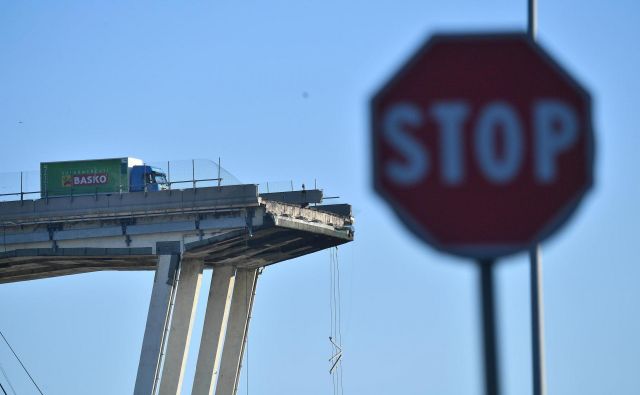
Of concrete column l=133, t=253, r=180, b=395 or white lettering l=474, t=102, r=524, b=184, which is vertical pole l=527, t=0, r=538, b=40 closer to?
white lettering l=474, t=102, r=524, b=184

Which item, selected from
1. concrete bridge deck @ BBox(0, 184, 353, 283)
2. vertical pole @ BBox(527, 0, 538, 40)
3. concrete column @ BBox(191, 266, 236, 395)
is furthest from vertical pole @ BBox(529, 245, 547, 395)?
concrete column @ BBox(191, 266, 236, 395)

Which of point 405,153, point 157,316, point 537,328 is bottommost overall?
point 157,316

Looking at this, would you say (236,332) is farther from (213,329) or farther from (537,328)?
(537,328)

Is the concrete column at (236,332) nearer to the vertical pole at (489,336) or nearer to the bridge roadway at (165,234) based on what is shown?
the bridge roadway at (165,234)

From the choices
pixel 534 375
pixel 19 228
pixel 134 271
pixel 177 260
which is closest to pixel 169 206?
pixel 177 260

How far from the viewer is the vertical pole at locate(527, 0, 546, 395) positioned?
21861mm

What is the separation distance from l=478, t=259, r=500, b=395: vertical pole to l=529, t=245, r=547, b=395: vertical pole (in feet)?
41.5

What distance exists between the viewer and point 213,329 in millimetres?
99562

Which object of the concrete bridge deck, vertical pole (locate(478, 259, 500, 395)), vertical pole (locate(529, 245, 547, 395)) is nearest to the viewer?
vertical pole (locate(478, 259, 500, 395))

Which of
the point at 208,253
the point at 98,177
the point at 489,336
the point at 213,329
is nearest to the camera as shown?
the point at 489,336

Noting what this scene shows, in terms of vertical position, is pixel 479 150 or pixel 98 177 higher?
pixel 98 177

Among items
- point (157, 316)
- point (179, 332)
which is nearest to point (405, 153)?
point (157, 316)

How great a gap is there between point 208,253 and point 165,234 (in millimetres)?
4175

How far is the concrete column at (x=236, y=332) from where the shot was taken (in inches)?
4082
